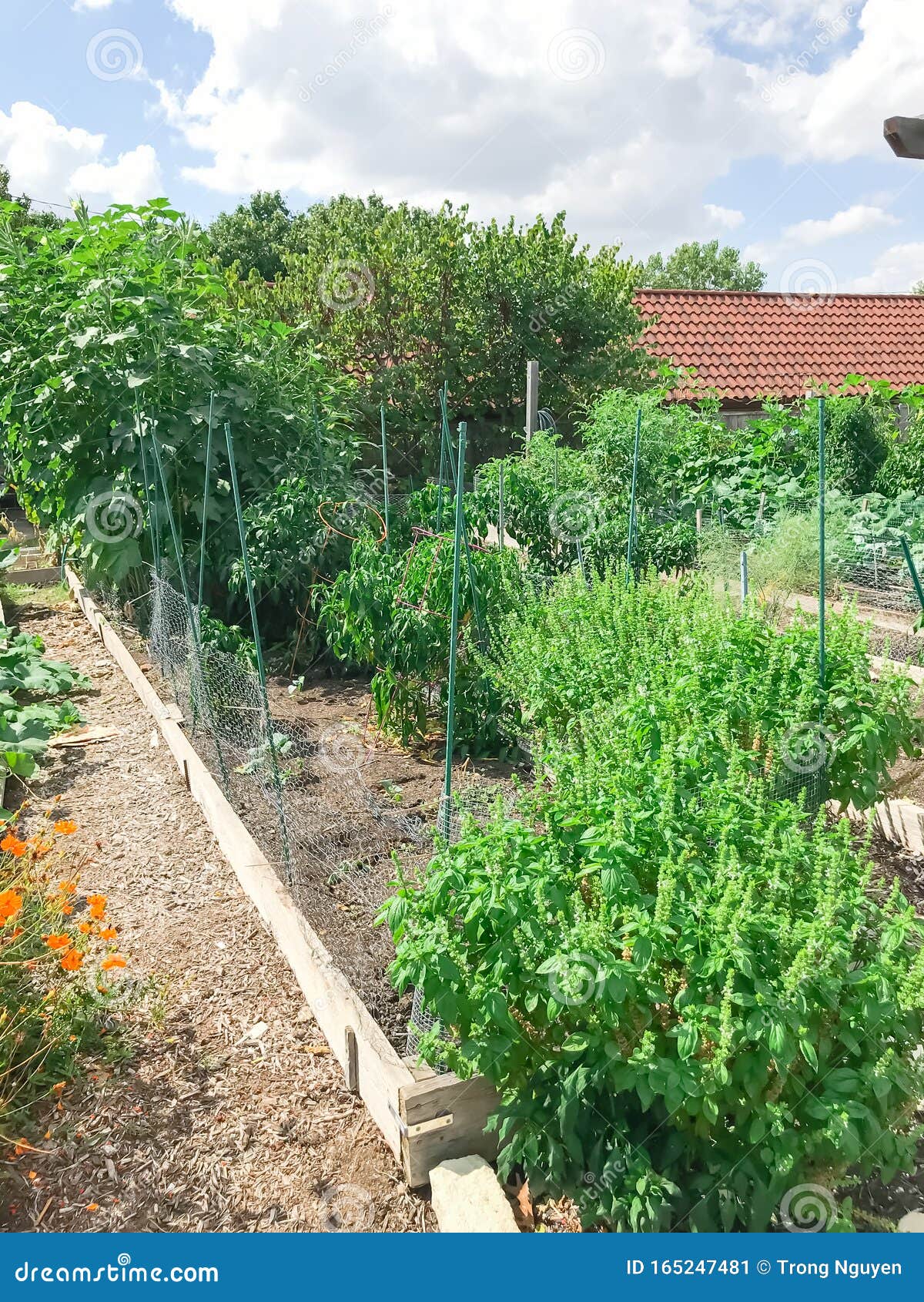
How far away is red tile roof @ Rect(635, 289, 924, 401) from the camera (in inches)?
509

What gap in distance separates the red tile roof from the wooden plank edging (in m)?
9.84

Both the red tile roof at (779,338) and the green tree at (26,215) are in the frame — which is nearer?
the red tile roof at (779,338)

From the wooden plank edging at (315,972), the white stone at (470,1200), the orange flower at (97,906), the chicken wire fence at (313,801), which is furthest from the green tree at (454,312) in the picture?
the white stone at (470,1200)

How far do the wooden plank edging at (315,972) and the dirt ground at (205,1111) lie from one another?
0.07 m

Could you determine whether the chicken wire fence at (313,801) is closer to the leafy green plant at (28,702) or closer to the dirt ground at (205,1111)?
the dirt ground at (205,1111)

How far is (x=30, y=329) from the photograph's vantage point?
680cm

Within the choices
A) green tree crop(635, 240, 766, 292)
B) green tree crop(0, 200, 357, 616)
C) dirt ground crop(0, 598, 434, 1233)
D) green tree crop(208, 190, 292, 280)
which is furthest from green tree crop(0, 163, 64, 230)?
green tree crop(635, 240, 766, 292)

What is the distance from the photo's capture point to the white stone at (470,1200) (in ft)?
6.89

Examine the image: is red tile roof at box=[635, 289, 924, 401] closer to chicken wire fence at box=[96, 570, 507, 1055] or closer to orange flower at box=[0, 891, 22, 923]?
chicken wire fence at box=[96, 570, 507, 1055]

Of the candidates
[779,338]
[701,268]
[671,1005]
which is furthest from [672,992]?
[701,268]

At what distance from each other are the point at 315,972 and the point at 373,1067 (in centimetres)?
51

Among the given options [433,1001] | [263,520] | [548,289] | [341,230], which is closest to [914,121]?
[433,1001]
